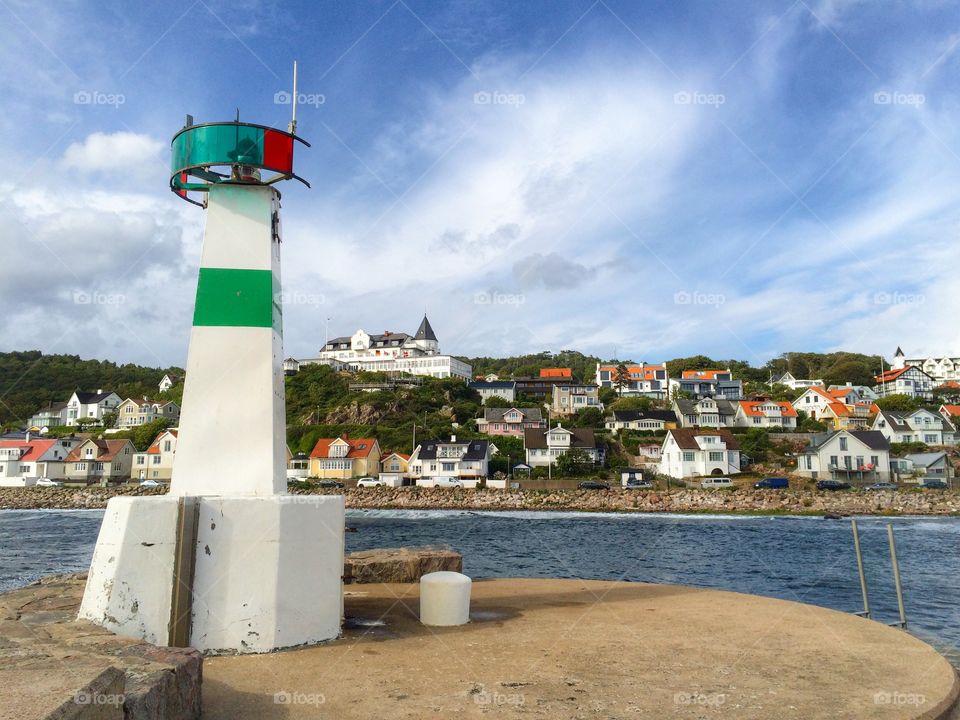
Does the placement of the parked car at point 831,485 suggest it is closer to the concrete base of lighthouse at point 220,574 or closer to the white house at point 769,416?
the white house at point 769,416

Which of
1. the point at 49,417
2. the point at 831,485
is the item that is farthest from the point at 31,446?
the point at 831,485

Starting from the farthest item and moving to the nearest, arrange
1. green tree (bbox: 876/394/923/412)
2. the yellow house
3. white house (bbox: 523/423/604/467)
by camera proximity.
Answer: green tree (bbox: 876/394/923/412)
the yellow house
white house (bbox: 523/423/604/467)

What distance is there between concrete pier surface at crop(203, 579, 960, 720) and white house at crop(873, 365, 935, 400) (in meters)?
133

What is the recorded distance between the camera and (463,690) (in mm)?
5188

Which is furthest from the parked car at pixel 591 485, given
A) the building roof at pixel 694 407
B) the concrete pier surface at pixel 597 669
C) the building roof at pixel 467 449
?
the concrete pier surface at pixel 597 669

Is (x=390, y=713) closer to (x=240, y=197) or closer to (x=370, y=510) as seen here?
(x=240, y=197)

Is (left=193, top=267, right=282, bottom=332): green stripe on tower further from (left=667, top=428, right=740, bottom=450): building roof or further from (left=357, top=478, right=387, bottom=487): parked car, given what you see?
(left=667, top=428, right=740, bottom=450): building roof

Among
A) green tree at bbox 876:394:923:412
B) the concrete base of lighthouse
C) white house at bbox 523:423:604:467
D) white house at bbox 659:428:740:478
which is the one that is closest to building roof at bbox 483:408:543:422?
white house at bbox 523:423:604:467

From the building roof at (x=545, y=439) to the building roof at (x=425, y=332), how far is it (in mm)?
63918

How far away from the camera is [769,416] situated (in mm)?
93500

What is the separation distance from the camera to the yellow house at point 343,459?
8188cm

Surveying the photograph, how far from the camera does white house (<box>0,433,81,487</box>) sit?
82750 mm

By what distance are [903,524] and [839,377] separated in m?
101

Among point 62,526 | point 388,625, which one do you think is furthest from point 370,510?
point 388,625
